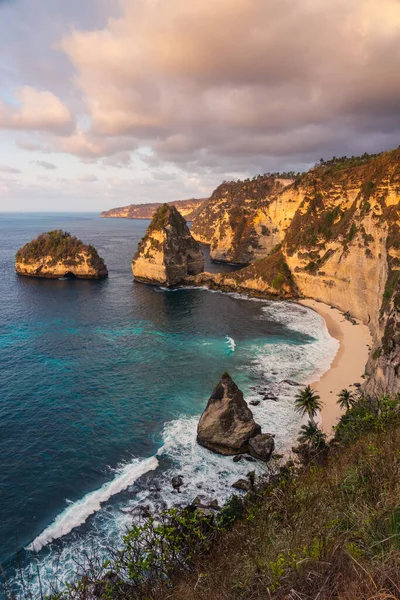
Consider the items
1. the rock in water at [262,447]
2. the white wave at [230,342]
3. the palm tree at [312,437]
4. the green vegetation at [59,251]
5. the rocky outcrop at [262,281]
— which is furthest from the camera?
the green vegetation at [59,251]

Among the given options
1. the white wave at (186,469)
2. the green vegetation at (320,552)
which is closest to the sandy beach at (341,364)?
the white wave at (186,469)

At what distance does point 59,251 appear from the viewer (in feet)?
366

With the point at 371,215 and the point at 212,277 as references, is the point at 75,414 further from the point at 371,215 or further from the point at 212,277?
the point at 212,277

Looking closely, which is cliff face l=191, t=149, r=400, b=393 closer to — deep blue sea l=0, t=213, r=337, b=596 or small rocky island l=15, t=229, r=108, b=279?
deep blue sea l=0, t=213, r=337, b=596

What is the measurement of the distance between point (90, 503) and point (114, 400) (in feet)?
50.7

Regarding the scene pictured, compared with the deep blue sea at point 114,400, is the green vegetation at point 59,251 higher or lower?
higher

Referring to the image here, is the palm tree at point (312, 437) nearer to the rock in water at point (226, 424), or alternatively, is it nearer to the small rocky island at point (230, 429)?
the small rocky island at point (230, 429)

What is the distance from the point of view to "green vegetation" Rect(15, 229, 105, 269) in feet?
360

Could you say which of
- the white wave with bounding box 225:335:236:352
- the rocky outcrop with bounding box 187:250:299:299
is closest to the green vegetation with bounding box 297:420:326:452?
the white wave with bounding box 225:335:236:352

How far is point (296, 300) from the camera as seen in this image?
85875 millimetres

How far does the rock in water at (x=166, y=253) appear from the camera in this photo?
102m

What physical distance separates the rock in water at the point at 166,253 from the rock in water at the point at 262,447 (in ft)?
236

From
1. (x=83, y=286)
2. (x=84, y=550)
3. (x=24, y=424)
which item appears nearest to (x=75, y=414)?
(x=24, y=424)

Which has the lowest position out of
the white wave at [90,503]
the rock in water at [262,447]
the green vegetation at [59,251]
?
the white wave at [90,503]
